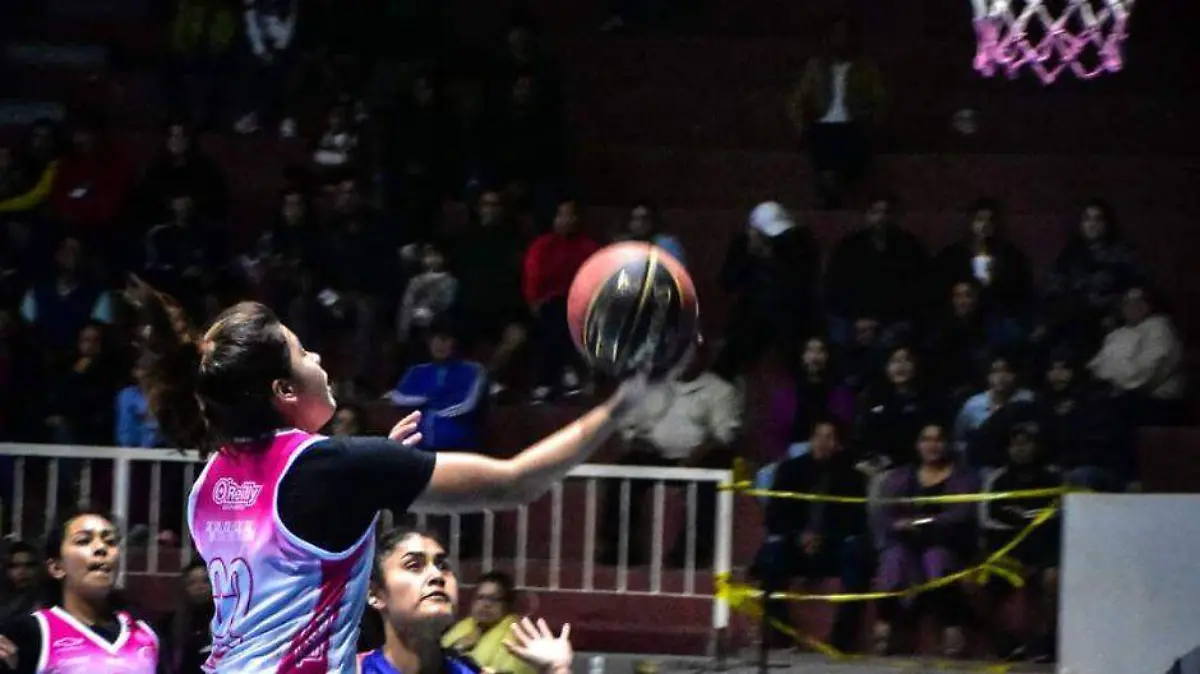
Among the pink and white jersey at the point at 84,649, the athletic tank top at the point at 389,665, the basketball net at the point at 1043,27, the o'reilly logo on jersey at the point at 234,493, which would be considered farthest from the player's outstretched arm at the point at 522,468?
the basketball net at the point at 1043,27

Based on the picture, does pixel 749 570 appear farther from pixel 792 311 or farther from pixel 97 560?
pixel 97 560

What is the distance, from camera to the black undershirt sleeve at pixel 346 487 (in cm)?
346

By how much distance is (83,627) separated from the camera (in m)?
6.68

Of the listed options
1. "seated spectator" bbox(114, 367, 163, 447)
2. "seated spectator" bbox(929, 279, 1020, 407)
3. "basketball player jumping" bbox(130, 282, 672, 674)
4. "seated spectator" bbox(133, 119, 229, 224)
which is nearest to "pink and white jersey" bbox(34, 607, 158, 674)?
"basketball player jumping" bbox(130, 282, 672, 674)

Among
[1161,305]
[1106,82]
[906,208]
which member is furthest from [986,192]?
[1161,305]

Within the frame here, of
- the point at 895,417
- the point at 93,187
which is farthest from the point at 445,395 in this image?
the point at 93,187

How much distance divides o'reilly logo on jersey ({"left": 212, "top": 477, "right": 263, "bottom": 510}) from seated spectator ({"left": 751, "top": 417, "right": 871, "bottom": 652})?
6304mm

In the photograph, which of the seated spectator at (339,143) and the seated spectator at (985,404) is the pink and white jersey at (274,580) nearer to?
the seated spectator at (985,404)

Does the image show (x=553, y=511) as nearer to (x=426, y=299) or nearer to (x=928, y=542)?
(x=928, y=542)

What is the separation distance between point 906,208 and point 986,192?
0.59m

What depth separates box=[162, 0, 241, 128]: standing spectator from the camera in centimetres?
1380

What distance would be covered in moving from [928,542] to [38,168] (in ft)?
21.6

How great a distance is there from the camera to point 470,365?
423 inches

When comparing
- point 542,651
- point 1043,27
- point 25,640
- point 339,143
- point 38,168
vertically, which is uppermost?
point 1043,27
